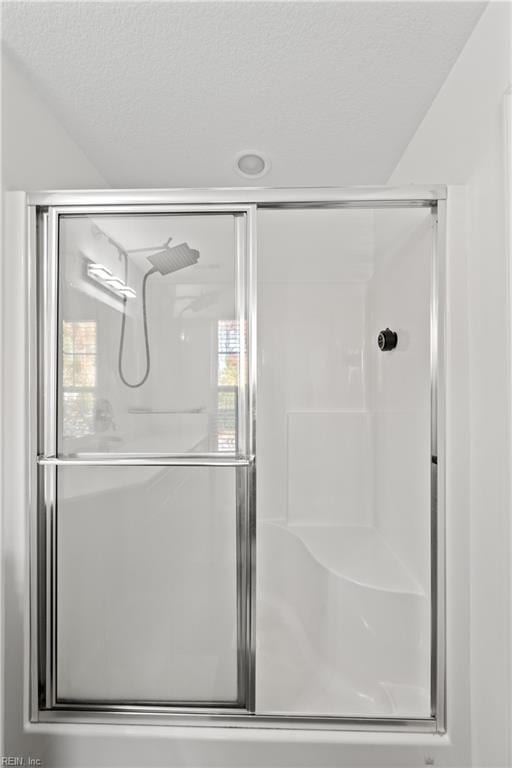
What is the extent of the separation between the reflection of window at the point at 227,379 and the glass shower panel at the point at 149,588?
0.45 feet

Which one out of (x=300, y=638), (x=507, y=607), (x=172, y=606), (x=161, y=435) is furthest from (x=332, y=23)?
(x=300, y=638)

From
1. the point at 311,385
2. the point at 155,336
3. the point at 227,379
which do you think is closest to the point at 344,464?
the point at 311,385

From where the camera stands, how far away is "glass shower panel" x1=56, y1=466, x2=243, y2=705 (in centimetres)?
167

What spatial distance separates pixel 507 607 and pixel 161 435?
1165mm

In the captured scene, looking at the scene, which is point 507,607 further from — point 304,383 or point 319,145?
point 319,145

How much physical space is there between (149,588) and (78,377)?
77cm

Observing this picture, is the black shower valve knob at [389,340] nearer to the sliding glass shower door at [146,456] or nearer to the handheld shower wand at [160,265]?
the sliding glass shower door at [146,456]

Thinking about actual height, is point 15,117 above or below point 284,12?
below

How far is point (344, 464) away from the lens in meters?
2.90

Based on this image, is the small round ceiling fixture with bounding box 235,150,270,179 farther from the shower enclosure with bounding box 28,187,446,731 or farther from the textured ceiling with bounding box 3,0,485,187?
the shower enclosure with bounding box 28,187,446,731

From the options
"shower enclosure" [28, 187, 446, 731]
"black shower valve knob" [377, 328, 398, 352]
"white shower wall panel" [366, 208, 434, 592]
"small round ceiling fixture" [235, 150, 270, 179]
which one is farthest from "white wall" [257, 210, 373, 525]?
"shower enclosure" [28, 187, 446, 731]

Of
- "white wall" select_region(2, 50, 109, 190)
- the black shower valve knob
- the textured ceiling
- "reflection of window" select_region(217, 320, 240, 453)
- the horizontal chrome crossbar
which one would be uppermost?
the textured ceiling

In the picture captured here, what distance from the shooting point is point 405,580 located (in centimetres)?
212

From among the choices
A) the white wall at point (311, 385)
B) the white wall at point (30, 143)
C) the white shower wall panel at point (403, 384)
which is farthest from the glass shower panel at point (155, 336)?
the white wall at point (311, 385)
